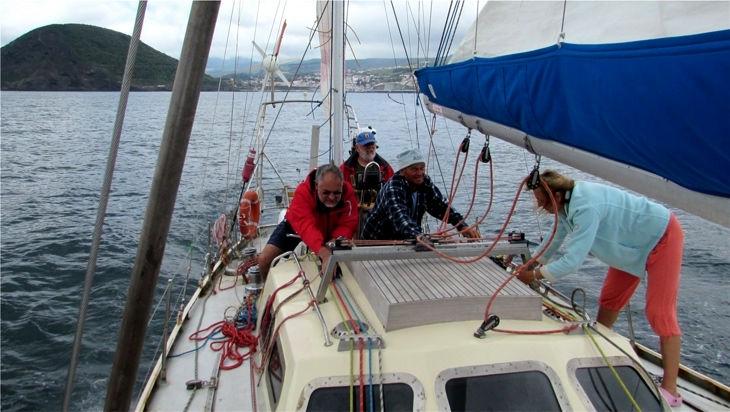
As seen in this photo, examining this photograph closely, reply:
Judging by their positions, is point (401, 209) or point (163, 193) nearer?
point (163, 193)

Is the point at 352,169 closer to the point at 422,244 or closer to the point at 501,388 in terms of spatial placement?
the point at 422,244

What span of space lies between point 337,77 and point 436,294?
4.68m

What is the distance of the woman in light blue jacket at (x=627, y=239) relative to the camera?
11.6 ft

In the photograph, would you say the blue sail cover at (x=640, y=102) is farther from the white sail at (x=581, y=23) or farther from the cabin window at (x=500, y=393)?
the cabin window at (x=500, y=393)

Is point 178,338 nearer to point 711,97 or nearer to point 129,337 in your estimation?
point 129,337

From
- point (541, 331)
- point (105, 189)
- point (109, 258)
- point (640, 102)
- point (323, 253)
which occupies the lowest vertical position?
point (109, 258)

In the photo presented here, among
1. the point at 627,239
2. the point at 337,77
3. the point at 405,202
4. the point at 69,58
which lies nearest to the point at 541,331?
the point at 627,239

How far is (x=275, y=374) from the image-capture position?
357 cm

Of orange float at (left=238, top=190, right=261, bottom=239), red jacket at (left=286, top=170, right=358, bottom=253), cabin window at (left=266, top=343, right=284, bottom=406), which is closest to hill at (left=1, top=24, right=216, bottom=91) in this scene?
orange float at (left=238, top=190, right=261, bottom=239)

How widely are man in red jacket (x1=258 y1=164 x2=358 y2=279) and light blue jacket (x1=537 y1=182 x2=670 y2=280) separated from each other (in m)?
1.95

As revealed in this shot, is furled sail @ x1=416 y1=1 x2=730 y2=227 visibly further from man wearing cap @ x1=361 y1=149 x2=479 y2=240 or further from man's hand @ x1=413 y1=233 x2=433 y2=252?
man wearing cap @ x1=361 y1=149 x2=479 y2=240

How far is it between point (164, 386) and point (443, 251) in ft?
8.65

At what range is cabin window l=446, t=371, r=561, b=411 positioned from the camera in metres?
2.95

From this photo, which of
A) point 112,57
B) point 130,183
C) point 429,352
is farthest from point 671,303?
point 112,57
